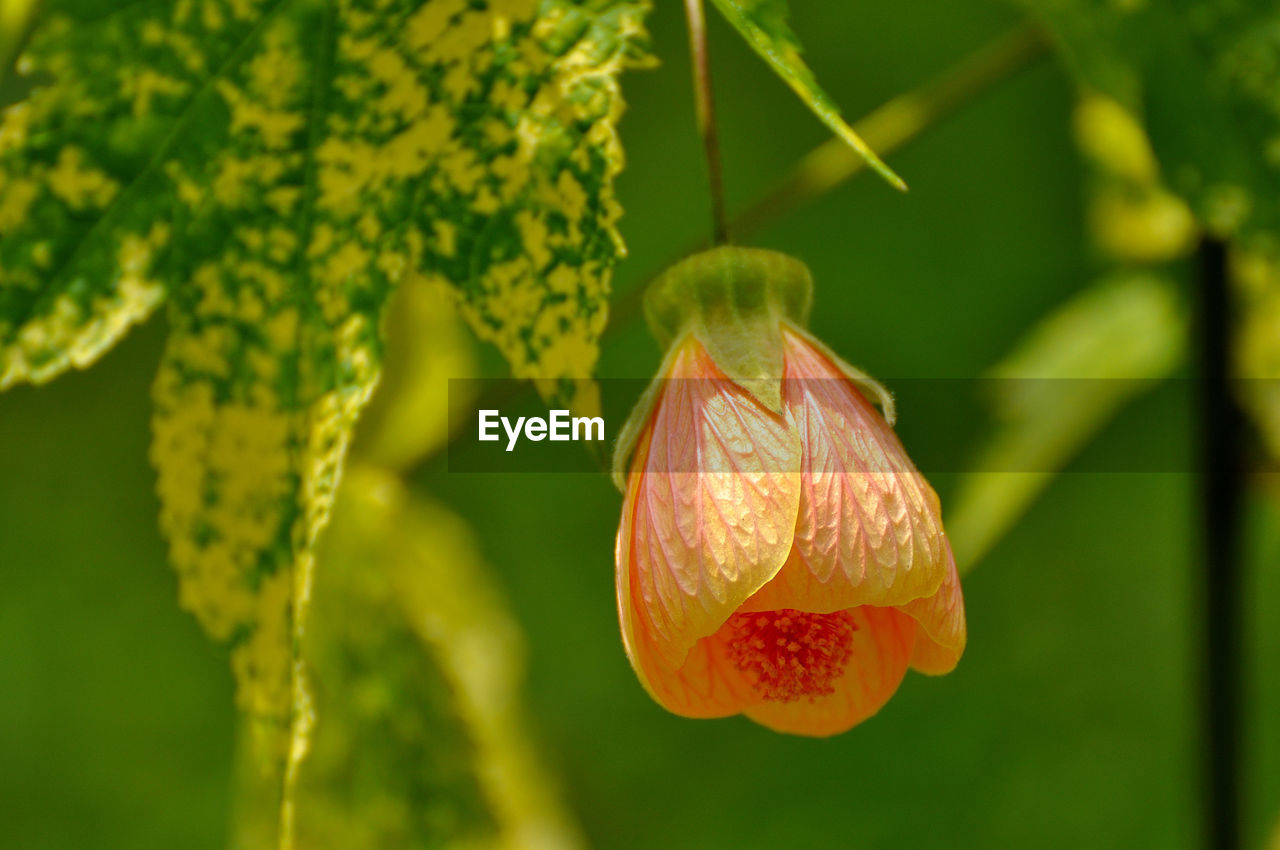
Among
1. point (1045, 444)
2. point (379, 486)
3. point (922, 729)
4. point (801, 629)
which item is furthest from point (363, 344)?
point (922, 729)

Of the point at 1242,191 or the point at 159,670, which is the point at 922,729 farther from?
the point at 1242,191

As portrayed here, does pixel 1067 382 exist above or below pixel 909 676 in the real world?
above

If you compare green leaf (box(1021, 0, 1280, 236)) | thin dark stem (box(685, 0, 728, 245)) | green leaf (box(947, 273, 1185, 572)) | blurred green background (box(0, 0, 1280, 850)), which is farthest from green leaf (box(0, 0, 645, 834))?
blurred green background (box(0, 0, 1280, 850))

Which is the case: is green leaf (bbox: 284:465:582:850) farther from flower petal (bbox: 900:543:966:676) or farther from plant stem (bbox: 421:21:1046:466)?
flower petal (bbox: 900:543:966:676)

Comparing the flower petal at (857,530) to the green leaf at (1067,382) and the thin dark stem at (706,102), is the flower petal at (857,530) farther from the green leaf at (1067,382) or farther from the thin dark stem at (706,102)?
the green leaf at (1067,382)

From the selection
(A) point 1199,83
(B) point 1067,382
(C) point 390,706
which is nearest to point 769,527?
(A) point 1199,83

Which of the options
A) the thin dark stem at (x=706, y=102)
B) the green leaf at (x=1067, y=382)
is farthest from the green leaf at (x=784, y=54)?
the green leaf at (x=1067, y=382)

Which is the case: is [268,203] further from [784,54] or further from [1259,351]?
[1259,351]
